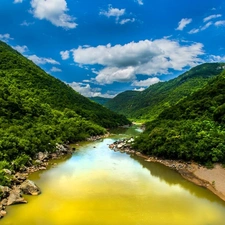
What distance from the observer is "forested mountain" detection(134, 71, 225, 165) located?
3888cm

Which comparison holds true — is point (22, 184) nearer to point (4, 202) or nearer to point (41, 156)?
point (4, 202)

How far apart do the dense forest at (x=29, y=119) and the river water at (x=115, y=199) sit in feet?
17.6

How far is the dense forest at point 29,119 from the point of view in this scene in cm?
3816

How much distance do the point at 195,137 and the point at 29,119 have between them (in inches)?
1365

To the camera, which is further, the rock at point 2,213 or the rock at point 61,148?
the rock at point 61,148

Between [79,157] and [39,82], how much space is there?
60446 mm

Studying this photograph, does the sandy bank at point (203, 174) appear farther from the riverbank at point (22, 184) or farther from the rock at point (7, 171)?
the rock at point (7, 171)

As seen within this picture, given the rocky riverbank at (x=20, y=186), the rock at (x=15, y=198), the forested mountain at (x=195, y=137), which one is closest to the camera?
the rock at (x=15, y=198)

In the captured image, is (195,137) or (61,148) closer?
(195,137)

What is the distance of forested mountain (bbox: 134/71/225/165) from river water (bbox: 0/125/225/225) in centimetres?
464

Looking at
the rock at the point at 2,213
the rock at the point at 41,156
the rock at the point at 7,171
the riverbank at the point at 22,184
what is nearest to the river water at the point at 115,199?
the rock at the point at 2,213

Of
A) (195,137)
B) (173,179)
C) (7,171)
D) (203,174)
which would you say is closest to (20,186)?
(7,171)

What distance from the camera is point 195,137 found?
42844 millimetres

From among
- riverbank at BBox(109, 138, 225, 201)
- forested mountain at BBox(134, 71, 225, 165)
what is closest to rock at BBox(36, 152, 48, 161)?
riverbank at BBox(109, 138, 225, 201)
